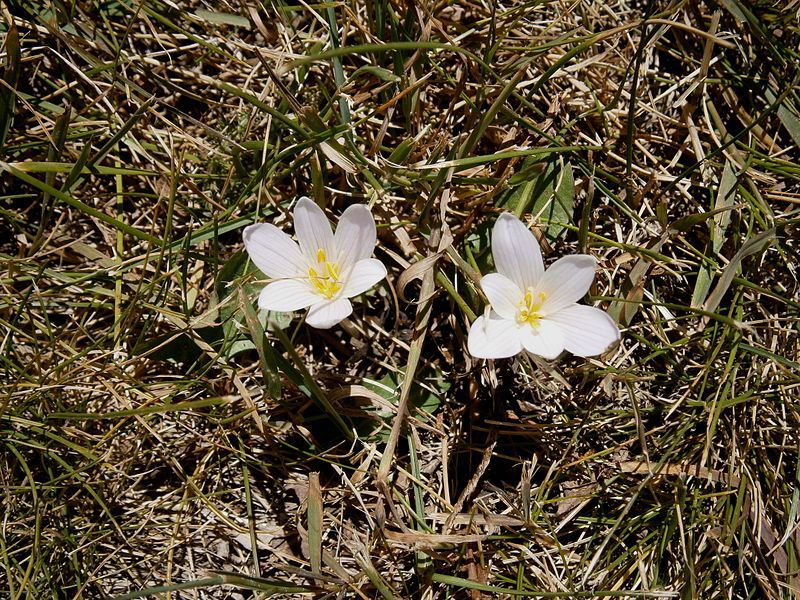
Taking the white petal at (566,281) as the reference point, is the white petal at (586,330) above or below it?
below

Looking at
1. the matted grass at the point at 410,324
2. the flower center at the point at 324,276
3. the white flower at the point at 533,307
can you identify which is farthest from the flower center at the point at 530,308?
the flower center at the point at 324,276

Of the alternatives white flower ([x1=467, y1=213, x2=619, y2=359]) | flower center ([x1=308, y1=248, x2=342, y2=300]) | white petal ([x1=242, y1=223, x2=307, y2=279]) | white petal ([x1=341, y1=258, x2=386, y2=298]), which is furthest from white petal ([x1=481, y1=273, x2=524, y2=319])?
white petal ([x1=242, y1=223, x2=307, y2=279])

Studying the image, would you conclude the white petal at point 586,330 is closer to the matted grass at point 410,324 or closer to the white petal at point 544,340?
the white petal at point 544,340

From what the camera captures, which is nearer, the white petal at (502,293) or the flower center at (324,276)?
the white petal at (502,293)

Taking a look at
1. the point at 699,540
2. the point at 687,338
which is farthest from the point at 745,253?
the point at 699,540

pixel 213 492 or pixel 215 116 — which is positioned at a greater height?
pixel 215 116

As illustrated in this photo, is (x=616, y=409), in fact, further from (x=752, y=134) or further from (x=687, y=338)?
(x=752, y=134)

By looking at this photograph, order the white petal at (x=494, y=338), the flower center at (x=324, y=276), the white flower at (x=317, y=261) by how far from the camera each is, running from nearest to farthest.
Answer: the white petal at (x=494, y=338)
the white flower at (x=317, y=261)
the flower center at (x=324, y=276)

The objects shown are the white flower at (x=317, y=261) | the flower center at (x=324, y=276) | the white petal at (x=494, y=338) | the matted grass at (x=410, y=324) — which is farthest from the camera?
the matted grass at (x=410, y=324)
